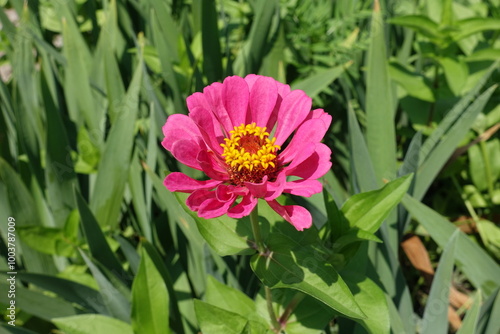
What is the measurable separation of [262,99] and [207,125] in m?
0.09

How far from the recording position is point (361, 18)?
5.25ft

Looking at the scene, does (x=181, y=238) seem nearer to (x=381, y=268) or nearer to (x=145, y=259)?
(x=145, y=259)

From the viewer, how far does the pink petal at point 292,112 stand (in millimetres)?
720

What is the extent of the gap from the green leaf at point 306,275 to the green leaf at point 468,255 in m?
0.34

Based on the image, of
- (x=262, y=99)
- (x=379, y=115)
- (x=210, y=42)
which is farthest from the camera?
(x=210, y=42)

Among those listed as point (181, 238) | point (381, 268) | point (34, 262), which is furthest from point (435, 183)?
point (34, 262)

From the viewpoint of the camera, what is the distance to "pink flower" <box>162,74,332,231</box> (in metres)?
0.66

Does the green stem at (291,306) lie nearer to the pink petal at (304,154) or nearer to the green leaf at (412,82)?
the pink petal at (304,154)

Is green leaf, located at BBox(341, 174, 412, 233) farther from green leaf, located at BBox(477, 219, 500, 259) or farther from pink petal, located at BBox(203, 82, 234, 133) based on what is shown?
green leaf, located at BBox(477, 219, 500, 259)

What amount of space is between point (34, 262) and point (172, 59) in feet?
2.06

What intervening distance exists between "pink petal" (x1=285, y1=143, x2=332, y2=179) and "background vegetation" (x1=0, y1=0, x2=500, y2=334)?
0.58ft

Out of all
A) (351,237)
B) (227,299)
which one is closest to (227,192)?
(351,237)

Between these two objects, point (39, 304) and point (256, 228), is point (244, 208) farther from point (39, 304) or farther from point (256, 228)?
point (39, 304)

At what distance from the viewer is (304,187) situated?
0.64 metres
